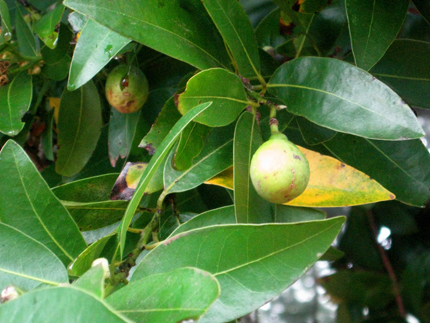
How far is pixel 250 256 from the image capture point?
0.67m

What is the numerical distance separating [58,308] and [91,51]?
53cm

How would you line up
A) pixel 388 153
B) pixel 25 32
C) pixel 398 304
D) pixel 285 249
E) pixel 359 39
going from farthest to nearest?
pixel 398 304 < pixel 25 32 < pixel 388 153 < pixel 359 39 < pixel 285 249

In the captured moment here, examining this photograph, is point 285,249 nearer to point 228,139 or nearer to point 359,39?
point 228,139

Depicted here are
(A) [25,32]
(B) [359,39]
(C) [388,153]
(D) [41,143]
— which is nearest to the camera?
(B) [359,39]

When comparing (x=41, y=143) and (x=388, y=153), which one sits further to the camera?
(x=41, y=143)

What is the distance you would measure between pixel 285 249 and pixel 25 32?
3.09 ft

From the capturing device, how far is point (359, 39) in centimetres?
84

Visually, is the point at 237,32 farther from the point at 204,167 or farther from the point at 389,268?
the point at 389,268

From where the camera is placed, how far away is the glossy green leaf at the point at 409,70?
108 centimetres

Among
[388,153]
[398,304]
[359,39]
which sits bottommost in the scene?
[398,304]

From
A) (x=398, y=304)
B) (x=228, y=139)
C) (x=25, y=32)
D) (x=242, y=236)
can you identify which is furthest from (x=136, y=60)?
(x=398, y=304)

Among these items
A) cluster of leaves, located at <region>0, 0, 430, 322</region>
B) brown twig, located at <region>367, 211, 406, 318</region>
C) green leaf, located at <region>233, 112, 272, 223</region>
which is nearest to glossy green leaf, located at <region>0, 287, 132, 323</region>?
cluster of leaves, located at <region>0, 0, 430, 322</region>

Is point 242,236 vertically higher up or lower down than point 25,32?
lower down

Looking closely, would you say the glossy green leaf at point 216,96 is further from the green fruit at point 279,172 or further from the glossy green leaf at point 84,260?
the glossy green leaf at point 84,260
